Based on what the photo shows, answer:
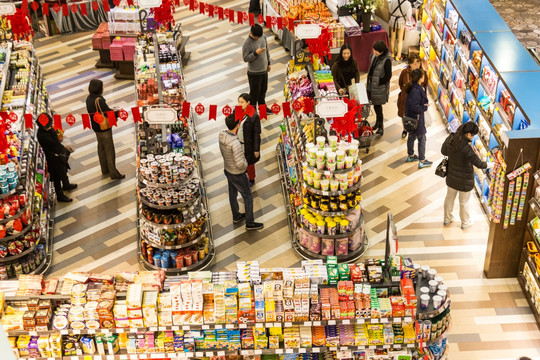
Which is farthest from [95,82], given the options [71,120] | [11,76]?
[11,76]

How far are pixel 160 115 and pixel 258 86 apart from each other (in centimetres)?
374

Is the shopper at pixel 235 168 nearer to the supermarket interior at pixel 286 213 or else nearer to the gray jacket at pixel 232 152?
the gray jacket at pixel 232 152

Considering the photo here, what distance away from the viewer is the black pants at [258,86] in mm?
12070

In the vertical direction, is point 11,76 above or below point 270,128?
above

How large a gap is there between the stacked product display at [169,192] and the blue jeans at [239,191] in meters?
0.41

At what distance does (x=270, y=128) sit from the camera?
12.4 metres

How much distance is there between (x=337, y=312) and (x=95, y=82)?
218 inches

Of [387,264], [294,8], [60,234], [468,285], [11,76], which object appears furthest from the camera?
[294,8]

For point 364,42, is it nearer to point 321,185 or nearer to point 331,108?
point 331,108

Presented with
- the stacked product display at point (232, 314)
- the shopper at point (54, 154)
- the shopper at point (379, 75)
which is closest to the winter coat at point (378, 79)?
the shopper at point (379, 75)

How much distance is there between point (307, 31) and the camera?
31.3ft

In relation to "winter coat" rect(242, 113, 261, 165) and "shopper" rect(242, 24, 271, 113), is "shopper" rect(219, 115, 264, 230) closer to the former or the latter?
"winter coat" rect(242, 113, 261, 165)

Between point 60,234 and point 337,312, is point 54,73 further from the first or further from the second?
point 337,312

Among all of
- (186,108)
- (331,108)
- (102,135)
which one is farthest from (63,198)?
(331,108)
